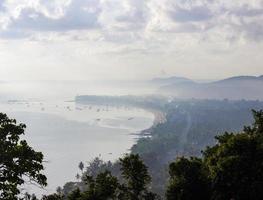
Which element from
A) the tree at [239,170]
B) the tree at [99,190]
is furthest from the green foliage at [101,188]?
the tree at [239,170]

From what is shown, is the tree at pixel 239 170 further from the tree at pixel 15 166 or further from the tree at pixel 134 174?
the tree at pixel 15 166

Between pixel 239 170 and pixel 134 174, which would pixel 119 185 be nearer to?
pixel 134 174

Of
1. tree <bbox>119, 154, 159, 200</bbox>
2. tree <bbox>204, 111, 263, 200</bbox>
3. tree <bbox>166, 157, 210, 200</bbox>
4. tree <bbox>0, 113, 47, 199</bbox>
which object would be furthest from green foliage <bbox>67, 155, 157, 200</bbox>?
tree <bbox>0, 113, 47, 199</bbox>

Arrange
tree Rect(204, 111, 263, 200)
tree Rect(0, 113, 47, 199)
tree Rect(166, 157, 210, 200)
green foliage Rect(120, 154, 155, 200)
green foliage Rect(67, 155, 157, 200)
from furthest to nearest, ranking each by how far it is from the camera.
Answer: green foliage Rect(120, 154, 155, 200) → tree Rect(166, 157, 210, 200) → tree Rect(204, 111, 263, 200) → green foliage Rect(67, 155, 157, 200) → tree Rect(0, 113, 47, 199)

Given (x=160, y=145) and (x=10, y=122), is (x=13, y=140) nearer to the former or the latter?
(x=10, y=122)

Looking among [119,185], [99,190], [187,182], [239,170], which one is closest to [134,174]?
[119,185]

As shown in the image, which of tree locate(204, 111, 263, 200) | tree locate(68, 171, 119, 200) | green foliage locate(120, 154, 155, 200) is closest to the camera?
tree locate(68, 171, 119, 200)

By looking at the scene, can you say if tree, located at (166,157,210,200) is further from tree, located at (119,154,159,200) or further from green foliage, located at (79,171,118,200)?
green foliage, located at (79,171,118,200)
